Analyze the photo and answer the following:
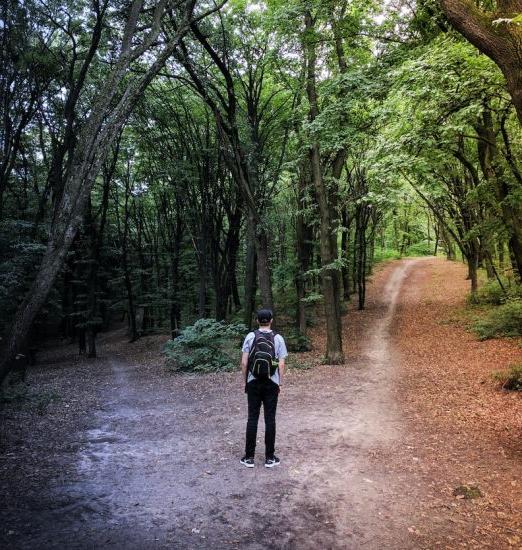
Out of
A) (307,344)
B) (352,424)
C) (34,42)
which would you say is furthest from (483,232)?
(34,42)

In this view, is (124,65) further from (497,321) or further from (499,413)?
(497,321)

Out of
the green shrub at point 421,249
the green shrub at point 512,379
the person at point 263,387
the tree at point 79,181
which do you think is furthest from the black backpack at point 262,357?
the green shrub at point 421,249

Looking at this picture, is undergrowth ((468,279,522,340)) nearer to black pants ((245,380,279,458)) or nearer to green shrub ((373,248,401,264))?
black pants ((245,380,279,458))

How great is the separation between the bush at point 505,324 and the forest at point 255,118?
2.36 metres

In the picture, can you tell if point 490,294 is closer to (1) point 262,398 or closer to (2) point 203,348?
(2) point 203,348

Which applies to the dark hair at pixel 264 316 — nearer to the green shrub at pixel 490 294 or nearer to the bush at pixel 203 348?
the bush at pixel 203 348

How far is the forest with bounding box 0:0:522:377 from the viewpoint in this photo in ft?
20.1

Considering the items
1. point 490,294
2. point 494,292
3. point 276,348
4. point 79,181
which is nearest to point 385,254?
point 490,294

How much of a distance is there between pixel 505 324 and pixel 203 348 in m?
10.6

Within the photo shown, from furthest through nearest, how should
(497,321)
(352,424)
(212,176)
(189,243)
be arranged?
(189,243)
(212,176)
(497,321)
(352,424)

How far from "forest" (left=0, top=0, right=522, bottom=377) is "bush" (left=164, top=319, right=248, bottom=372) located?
6.39ft

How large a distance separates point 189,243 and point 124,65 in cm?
2177

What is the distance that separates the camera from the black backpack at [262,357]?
5.38 m

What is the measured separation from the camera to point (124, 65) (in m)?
6.04
